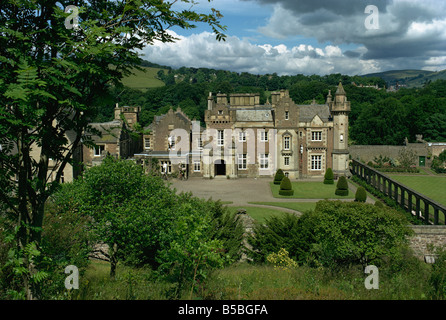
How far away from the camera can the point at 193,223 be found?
815 centimetres

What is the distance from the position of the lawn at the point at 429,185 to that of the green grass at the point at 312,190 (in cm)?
904

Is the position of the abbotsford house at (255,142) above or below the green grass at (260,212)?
above

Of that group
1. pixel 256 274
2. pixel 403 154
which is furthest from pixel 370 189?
pixel 256 274

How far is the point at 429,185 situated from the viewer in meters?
46.8

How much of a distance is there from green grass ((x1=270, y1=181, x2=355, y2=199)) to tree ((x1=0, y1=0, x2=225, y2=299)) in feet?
113

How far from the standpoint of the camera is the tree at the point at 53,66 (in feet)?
18.7

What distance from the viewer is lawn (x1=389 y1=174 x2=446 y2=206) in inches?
1567

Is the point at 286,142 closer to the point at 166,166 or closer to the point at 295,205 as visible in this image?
the point at 295,205

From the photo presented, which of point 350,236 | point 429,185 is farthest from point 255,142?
point 350,236

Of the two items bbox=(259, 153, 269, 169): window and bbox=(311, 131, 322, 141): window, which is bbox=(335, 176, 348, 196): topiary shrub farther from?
bbox=(259, 153, 269, 169): window

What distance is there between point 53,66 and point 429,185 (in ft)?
169

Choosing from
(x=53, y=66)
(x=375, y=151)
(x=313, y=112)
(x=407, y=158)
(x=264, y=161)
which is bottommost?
(x=264, y=161)

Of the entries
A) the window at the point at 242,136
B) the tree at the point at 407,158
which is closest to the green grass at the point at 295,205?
the window at the point at 242,136

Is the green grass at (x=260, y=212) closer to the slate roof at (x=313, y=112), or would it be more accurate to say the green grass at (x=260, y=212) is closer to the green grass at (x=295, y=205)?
the green grass at (x=295, y=205)
